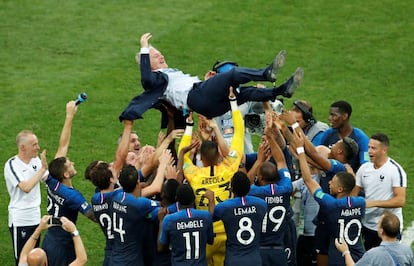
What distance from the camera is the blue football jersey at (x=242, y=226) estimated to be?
34.0 feet

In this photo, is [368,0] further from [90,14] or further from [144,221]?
[144,221]

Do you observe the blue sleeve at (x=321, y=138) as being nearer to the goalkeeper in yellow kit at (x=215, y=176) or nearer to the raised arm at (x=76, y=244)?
the goalkeeper in yellow kit at (x=215, y=176)

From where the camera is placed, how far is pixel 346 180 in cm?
1059

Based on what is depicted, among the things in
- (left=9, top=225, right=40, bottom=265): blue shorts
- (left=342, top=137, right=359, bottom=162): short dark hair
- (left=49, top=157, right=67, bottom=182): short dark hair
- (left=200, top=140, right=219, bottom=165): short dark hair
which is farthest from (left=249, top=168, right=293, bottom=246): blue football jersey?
(left=9, top=225, right=40, bottom=265): blue shorts

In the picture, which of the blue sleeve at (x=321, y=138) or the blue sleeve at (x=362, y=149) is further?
the blue sleeve at (x=321, y=138)

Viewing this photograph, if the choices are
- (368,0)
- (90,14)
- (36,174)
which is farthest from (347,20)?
(36,174)

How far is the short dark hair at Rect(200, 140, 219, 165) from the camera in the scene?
10.8 metres

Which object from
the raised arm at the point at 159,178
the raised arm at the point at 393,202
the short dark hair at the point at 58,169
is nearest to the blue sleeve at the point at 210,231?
the raised arm at the point at 159,178

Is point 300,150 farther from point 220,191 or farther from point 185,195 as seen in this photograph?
point 185,195

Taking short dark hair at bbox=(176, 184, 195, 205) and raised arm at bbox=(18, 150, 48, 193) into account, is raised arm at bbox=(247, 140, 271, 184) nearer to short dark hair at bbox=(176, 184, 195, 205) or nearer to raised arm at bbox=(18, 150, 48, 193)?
short dark hair at bbox=(176, 184, 195, 205)

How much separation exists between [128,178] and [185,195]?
0.66m

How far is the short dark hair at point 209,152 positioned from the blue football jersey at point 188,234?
750 mm

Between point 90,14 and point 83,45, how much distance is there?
3.67ft

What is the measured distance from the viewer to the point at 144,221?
1069cm
